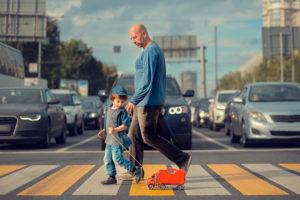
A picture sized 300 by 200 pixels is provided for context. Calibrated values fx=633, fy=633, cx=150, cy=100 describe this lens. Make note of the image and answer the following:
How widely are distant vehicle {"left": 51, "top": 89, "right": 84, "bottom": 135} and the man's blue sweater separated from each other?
52.1 feet

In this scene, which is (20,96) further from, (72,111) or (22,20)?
(22,20)

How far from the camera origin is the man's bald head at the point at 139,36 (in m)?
7.84

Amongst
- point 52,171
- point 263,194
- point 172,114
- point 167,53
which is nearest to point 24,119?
point 172,114

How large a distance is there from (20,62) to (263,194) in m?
28.4

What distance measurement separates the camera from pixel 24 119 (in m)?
14.5

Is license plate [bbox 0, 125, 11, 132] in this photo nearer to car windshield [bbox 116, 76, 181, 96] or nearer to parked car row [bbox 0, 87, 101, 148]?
parked car row [bbox 0, 87, 101, 148]

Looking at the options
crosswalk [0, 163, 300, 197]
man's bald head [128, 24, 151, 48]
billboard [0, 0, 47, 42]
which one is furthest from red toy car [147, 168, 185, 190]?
billboard [0, 0, 47, 42]

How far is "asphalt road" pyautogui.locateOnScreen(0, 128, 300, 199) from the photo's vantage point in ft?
23.1

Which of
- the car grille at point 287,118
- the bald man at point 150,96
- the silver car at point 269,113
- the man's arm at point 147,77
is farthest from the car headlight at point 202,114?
the man's arm at point 147,77

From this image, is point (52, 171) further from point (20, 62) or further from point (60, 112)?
point (20, 62)

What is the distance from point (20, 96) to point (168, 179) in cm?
918

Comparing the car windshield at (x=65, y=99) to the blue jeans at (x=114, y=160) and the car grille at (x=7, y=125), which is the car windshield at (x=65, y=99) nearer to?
the car grille at (x=7, y=125)

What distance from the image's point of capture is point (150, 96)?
25.0 feet

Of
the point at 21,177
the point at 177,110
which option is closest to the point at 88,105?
the point at 177,110
